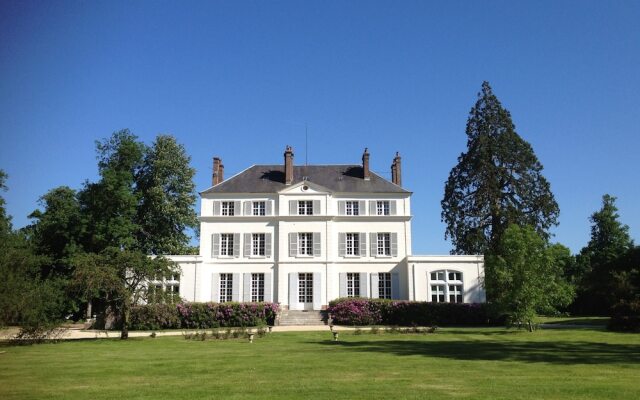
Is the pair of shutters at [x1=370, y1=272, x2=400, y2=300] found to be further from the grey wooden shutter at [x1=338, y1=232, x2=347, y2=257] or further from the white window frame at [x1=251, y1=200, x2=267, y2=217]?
the white window frame at [x1=251, y1=200, x2=267, y2=217]

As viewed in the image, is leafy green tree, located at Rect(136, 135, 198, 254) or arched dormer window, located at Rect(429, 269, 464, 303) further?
leafy green tree, located at Rect(136, 135, 198, 254)

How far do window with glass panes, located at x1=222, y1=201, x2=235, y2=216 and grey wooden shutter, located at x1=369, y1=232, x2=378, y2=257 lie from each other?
9.63 m

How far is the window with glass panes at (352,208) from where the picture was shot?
117 ft

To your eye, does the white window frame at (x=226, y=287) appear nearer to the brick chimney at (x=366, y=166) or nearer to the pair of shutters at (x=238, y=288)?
the pair of shutters at (x=238, y=288)

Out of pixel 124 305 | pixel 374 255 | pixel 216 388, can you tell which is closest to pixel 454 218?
pixel 374 255

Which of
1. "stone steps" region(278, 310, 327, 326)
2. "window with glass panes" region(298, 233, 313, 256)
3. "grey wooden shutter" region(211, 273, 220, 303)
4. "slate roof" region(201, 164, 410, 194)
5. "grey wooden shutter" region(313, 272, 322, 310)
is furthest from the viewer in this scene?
"slate roof" region(201, 164, 410, 194)

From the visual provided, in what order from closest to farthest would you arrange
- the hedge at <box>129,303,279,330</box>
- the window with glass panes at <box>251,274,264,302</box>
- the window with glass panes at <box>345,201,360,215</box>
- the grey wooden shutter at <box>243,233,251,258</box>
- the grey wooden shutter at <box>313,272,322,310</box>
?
the hedge at <box>129,303,279,330</box> → the grey wooden shutter at <box>313,272,322,310</box> → the window with glass panes at <box>251,274,264,302</box> → the grey wooden shutter at <box>243,233,251,258</box> → the window with glass panes at <box>345,201,360,215</box>

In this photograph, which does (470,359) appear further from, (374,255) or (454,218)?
(454,218)

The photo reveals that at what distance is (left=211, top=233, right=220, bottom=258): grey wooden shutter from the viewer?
35.1 meters

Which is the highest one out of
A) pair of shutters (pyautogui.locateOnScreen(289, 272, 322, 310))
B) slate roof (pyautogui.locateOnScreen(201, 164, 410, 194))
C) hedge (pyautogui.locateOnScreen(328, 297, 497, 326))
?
slate roof (pyautogui.locateOnScreen(201, 164, 410, 194))

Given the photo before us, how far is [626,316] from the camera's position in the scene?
24.2 meters

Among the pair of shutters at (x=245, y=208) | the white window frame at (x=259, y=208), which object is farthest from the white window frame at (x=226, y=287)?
the white window frame at (x=259, y=208)

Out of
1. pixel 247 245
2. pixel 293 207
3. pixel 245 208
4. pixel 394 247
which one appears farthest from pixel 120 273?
pixel 394 247

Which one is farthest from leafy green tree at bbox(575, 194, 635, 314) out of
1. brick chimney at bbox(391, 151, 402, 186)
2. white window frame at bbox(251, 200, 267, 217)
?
white window frame at bbox(251, 200, 267, 217)
